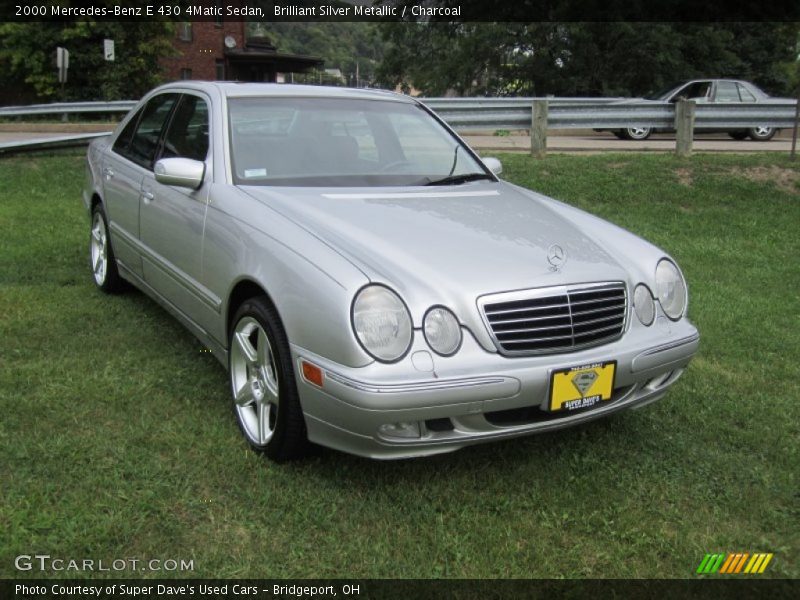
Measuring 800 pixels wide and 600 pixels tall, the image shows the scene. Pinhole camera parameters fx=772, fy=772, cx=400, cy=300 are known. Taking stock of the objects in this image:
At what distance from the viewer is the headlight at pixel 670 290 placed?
132 inches

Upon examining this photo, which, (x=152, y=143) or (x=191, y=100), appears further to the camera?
(x=152, y=143)

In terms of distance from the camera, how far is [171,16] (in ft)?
102

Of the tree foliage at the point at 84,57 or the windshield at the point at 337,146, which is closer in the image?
the windshield at the point at 337,146

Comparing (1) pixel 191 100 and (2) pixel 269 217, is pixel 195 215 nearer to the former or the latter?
(2) pixel 269 217

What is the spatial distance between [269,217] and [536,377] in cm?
130

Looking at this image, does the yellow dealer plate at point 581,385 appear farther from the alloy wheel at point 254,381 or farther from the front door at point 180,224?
the front door at point 180,224

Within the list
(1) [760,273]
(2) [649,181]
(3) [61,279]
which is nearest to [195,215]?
(3) [61,279]

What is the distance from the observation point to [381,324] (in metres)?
2.70

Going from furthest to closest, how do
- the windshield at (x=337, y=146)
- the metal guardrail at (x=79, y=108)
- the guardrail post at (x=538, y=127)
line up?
the metal guardrail at (x=79, y=108) < the guardrail post at (x=538, y=127) < the windshield at (x=337, y=146)

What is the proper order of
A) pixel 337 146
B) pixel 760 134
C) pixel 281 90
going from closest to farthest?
1. pixel 337 146
2. pixel 281 90
3. pixel 760 134

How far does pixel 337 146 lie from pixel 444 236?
3.63ft

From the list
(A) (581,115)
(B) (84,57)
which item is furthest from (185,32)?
(A) (581,115)

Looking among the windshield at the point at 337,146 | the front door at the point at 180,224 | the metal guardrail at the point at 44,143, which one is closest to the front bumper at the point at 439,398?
the front door at the point at 180,224

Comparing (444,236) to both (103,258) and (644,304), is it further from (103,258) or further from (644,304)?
(103,258)
